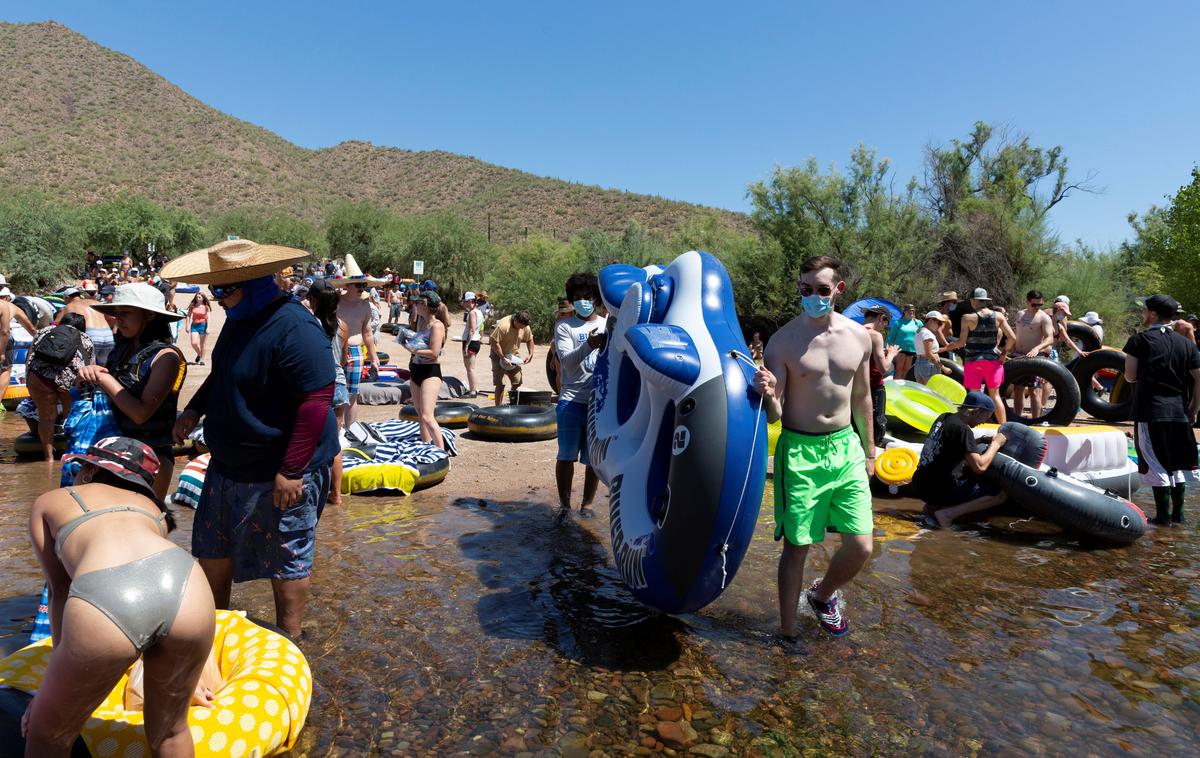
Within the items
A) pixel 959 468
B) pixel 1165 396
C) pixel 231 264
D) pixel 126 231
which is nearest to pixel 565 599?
pixel 231 264

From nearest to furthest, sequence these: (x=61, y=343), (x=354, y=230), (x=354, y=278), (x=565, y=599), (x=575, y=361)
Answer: (x=565, y=599) < (x=575, y=361) < (x=61, y=343) < (x=354, y=278) < (x=354, y=230)

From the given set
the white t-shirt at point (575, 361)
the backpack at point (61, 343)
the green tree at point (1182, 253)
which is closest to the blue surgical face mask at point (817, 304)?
the white t-shirt at point (575, 361)

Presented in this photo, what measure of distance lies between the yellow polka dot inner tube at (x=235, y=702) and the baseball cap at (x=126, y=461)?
0.72 meters

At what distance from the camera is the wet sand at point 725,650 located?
10.5ft

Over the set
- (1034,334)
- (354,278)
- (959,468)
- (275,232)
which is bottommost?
(959,468)

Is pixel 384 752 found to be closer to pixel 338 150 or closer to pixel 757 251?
pixel 757 251

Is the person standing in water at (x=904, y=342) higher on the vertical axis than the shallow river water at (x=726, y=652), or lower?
higher

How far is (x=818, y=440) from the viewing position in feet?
12.7

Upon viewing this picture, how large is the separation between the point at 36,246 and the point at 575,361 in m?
36.7

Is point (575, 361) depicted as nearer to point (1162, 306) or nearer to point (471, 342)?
point (1162, 306)

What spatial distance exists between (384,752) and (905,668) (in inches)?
93.8

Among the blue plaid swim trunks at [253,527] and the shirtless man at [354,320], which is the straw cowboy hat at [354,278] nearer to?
the shirtless man at [354,320]

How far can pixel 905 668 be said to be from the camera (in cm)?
378

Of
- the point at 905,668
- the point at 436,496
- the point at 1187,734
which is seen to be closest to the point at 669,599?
the point at 905,668
